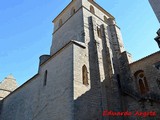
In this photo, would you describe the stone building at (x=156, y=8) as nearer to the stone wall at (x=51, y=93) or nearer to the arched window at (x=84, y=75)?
the arched window at (x=84, y=75)

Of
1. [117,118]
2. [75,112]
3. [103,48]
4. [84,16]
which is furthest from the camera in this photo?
Answer: [84,16]

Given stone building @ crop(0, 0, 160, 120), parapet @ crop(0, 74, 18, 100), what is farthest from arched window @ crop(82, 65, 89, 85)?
parapet @ crop(0, 74, 18, 100)

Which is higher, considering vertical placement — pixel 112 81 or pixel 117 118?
pixel 112 81

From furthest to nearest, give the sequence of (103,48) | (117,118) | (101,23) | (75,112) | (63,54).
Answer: (101,23) < (103,48) < (63,54) < (117,118) < (75,112)

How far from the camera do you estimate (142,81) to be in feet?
33.9

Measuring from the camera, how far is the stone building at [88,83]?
8109 millimetres

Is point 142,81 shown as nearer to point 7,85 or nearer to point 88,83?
point 88,83

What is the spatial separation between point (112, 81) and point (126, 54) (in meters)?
3.13

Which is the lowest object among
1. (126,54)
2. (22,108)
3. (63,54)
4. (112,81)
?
(22,108)

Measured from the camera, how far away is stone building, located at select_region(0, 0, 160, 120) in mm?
8109

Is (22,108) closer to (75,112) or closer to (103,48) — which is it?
(75,112)

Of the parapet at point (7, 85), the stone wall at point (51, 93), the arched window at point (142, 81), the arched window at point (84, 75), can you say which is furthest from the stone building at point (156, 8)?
the parapet at point (7, 85)

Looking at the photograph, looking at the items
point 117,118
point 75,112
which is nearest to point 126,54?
point 117,118

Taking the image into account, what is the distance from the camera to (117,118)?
9.10 metres
